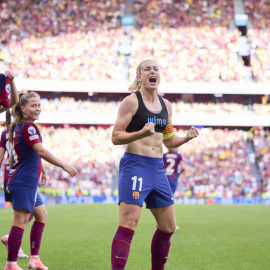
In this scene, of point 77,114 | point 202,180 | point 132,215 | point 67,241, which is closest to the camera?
point 132,215

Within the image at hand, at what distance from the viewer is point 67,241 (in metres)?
9.25

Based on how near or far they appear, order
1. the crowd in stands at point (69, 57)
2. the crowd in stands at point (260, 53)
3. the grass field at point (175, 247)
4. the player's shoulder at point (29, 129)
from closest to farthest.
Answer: the player's shoulder at point (29, 129) < the grass field at point (175, 247) < the crowd in stands at point (69, 57) < the crowd in stands at point (260, 53)

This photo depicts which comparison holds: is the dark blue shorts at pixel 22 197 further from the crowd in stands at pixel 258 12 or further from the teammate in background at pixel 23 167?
the crowd in stands at pixel 258 12

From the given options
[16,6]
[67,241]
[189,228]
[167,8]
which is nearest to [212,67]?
[167,8]

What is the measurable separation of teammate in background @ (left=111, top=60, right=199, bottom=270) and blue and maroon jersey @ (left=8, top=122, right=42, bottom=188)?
49.9 inches

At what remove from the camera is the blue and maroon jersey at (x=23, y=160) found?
5246 mm

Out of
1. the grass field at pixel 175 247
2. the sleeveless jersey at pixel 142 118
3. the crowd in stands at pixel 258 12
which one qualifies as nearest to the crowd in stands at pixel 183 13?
the crowd in stands at pixel 258 12

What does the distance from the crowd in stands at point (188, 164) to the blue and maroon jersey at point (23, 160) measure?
873 inches

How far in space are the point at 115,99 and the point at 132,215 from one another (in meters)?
31.9

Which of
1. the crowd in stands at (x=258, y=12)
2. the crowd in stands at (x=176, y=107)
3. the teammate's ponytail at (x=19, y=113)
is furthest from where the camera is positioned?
the crowd in stands at (x=258, y=12)

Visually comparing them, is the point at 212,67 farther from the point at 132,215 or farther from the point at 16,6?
the point at 132,215

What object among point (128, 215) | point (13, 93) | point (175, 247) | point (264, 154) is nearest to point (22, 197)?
point (13, 93)

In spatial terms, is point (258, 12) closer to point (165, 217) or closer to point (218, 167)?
point (218, 167)

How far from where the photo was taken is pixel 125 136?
14.0ft
